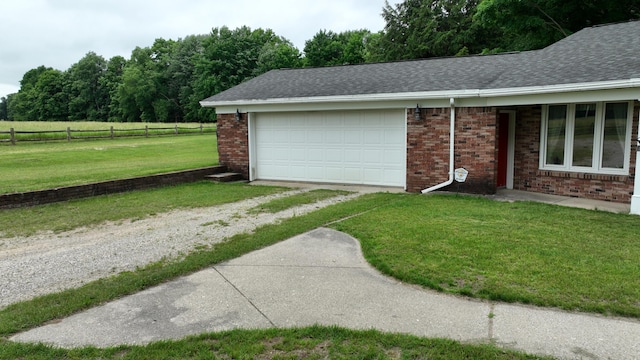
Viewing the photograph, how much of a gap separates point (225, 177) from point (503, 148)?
7553 millimetres

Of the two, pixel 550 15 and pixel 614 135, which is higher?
pixel 550 15

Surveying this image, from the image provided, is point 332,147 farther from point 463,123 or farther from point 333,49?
point 333,49

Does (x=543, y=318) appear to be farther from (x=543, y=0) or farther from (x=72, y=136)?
(x=72, y=136)

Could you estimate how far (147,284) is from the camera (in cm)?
484

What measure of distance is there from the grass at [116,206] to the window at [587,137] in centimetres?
653

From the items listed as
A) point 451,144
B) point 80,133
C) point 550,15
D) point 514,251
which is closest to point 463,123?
point 451,144

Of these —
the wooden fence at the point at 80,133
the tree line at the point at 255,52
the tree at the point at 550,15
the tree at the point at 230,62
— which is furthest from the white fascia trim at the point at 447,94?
the tree at the point at 230,62

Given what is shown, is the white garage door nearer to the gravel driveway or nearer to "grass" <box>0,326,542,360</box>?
the gravel driveway

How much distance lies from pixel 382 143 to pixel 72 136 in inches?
841

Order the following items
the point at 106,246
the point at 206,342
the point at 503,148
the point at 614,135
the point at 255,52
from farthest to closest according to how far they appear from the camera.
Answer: the point at 255,52
the point at 503,148
the point at 614,135
the point at 106,246
the point at 206,342

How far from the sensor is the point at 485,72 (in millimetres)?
10969

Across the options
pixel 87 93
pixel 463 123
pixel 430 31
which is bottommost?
pixel 463 123

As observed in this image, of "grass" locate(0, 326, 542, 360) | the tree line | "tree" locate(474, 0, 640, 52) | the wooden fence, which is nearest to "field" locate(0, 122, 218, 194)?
the wooden fence

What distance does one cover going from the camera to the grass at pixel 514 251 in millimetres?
4355
